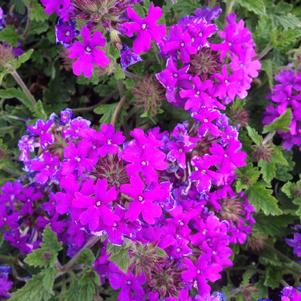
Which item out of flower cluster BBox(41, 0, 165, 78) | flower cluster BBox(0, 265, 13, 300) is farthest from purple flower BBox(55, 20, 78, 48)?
flower cluster BBox(0, 265, 13, 300)

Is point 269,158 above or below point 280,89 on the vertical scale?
below

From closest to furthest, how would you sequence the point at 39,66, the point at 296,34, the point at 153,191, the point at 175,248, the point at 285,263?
the point at 153,191
the point at 175,248
the point at 296,34
the point at 285,263
the point at 39,66

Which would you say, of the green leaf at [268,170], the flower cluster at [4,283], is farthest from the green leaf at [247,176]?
the flower cluster at [4,283]

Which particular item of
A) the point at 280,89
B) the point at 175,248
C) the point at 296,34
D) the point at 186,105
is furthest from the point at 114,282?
the point at 296,34

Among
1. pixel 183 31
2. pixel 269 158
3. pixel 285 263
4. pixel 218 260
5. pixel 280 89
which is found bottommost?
pixel 285 263

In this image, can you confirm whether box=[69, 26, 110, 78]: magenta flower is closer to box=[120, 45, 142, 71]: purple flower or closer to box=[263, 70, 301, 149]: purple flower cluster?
box=[120, 45, 142, 71]: purple flower

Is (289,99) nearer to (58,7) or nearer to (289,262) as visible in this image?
(289,262)

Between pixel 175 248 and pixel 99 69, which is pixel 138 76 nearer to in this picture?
pixel 99 69
